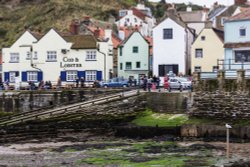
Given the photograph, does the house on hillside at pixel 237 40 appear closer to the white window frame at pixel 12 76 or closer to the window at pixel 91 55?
the window at pixel 91 55

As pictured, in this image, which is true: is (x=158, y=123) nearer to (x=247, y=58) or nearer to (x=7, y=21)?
(x=247, y=58)

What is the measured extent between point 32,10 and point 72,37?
55.7 metres

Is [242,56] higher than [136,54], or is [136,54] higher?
[136,54]

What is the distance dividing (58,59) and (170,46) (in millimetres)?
11597

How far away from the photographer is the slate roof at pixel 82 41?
204 ft

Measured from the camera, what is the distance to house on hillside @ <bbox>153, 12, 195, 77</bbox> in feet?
201

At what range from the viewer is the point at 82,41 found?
207ft

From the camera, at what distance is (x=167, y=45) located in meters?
61.4

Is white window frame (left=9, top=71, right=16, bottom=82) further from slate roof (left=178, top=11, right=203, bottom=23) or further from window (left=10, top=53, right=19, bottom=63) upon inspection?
slate roof (left=178, top=11, right=203, bottom=23)

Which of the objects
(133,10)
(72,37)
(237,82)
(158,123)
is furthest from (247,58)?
(133,10)

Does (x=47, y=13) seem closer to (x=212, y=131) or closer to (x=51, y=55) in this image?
(x=51, y=55)

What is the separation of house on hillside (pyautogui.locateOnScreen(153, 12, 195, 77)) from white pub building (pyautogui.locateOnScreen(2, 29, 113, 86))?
5312 millimetres

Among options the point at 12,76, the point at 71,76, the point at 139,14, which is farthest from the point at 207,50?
the point at 139,14

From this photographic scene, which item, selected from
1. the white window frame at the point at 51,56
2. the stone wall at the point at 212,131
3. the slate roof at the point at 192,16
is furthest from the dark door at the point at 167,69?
the slate roof at the point at 192,16
